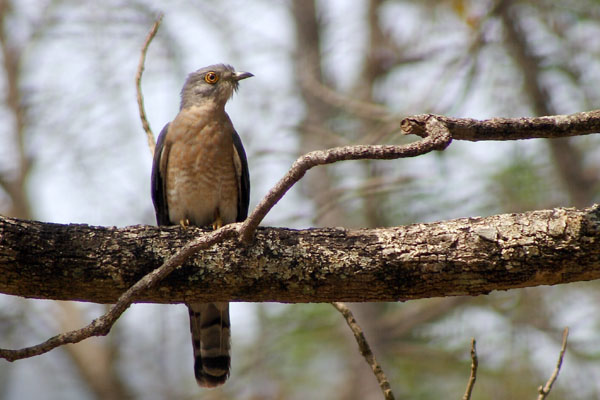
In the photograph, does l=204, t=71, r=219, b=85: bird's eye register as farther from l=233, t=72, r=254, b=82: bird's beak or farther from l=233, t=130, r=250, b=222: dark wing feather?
l=233, t=130, r=250, b=222: dark wing feather

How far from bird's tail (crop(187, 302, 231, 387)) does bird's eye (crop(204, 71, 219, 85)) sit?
187cm

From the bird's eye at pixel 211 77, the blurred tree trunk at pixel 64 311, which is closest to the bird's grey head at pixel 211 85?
the bird's eye at pixel 211 77

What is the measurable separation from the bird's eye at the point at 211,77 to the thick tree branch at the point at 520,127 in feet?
10.4

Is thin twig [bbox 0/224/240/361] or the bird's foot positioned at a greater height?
the bird's foot

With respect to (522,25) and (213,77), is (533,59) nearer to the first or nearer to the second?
(522,25)

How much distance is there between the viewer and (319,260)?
2893 mm

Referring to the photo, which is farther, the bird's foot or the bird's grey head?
the bird's grey head

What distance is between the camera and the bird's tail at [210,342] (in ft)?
14.3

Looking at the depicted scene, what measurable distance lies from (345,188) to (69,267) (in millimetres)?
3475

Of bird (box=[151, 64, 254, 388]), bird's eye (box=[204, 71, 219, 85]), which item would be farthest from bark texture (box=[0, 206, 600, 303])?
Result: bird's eye (box=[204, 71, 219, 85])

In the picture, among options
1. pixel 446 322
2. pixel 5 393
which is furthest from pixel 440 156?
pixel 5 393

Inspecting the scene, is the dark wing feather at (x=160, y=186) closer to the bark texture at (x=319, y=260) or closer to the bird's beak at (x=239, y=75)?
the bird's beak at (x=239, y=75)

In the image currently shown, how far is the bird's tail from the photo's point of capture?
4371 millimetres

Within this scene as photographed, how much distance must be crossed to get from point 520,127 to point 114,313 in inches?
64.8
